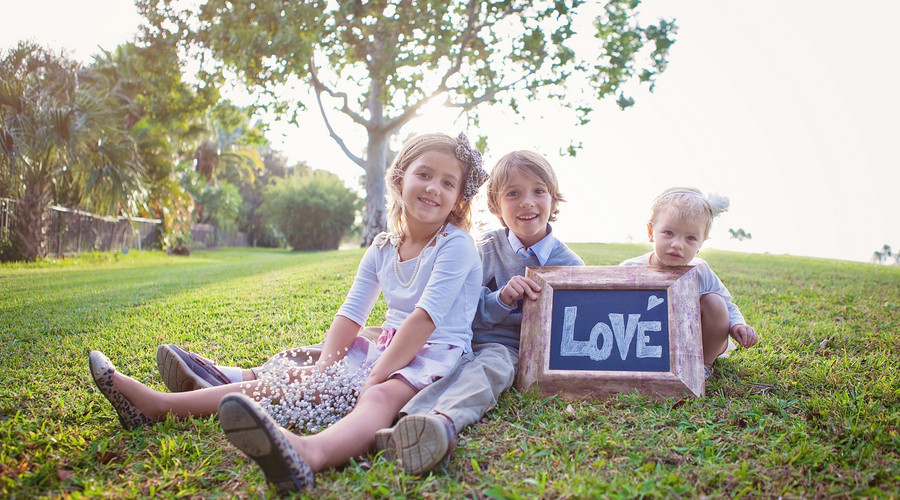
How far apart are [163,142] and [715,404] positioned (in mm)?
17741

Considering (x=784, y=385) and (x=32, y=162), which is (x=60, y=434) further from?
(x=32, y=162)

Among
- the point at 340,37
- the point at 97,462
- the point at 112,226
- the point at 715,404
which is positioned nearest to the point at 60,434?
the point at 97,462

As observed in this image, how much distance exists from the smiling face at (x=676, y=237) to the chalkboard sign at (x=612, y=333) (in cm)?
8

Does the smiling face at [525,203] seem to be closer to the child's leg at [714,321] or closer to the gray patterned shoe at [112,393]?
the child's leg at [714,321]

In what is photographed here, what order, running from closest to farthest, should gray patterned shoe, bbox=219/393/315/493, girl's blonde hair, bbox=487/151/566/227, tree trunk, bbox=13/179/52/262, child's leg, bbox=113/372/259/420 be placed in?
gray patterned shoe, bbox=219/393/315/493 < child's leg, bbox=113/372/259/420 < girl's blonde hair, bbox=487/151/566/227 < tree trunk, bbox=13/179/52/262

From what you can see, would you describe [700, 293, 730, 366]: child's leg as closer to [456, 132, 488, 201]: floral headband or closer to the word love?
the word love

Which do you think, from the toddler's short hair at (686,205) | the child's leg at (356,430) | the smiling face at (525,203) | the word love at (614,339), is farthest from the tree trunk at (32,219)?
the toddler's short hair at (686,205)

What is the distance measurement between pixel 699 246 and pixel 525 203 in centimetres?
104

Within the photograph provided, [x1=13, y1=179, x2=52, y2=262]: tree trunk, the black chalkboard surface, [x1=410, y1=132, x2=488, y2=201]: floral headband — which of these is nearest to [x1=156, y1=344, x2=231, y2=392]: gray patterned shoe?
[x1=410, y1=132, x2=488, y2=201]: floral headband

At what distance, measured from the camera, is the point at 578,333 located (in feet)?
10.3

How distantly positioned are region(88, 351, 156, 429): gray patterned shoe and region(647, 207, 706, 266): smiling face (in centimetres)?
282

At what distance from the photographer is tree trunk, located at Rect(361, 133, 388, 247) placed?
1633cm

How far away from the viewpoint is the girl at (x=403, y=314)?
2428mm

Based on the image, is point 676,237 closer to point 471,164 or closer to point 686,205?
point 686,205
